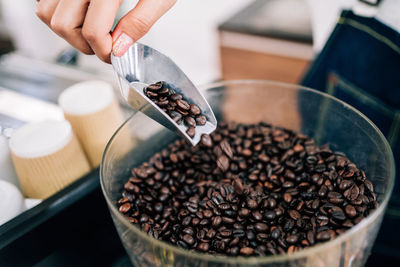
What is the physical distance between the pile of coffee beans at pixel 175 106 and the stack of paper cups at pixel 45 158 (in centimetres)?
29

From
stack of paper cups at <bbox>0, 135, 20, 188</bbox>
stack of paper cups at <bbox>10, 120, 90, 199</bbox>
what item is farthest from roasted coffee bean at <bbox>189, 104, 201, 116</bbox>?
stack of paper cups at <bbox>0, 135, 20, 188</bbox>

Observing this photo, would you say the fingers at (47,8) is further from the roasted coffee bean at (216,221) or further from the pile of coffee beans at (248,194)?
the roasted coffee bean at (216,221)

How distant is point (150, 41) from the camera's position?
2.64 m

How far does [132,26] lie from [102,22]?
6 centimetres

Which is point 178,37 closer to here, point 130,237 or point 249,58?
point 249,58

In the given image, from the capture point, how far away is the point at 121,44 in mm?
690

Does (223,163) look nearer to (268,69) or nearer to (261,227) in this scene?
(261,227)

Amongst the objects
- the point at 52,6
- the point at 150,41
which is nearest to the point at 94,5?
the point at 52,6

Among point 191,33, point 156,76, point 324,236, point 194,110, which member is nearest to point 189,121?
point 194,110

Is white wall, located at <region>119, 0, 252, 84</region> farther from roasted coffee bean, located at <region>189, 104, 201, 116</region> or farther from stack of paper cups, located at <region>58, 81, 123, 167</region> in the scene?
roasted coffee bean, located at <region>189, 104, 201, 116</region>

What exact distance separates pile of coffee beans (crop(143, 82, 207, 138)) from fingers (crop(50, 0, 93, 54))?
19cm

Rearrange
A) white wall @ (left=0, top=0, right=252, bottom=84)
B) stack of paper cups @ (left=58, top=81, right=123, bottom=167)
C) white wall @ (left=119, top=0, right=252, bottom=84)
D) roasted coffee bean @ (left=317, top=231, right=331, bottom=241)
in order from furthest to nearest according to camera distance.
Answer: white wall @ (left=119, top=0, right=252, bottom=84)
white wall @ (left=0, top=0, right=252, bottom=84)
stack of paper cups @ (left=58, top=81, right=123, bottom=167)
roasted coffee bean @ (left=317, top=231, right=331, bottom=241)

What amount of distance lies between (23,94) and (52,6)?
54 cm

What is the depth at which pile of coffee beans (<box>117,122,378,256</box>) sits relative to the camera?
62cm
